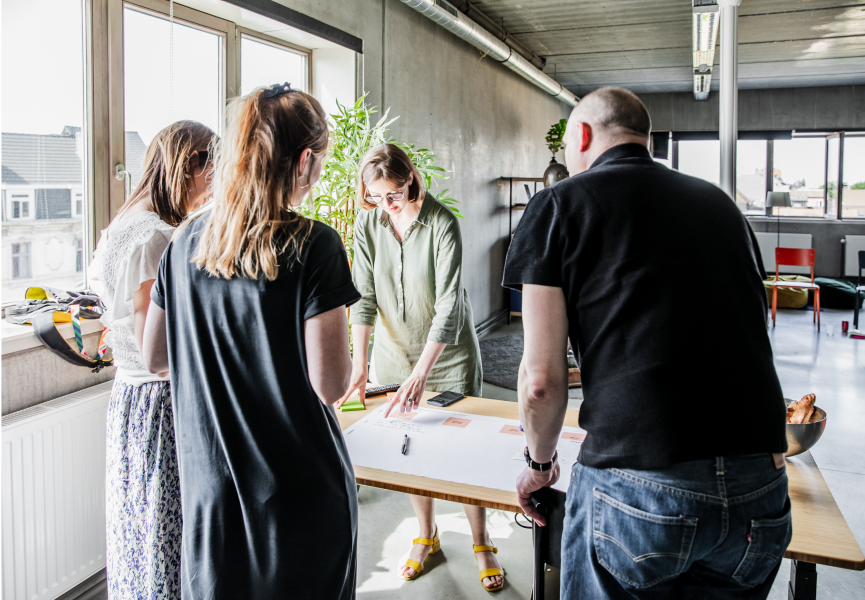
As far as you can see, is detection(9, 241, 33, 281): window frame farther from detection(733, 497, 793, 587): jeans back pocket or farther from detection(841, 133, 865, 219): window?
detection(841, 133, 865, 219): window

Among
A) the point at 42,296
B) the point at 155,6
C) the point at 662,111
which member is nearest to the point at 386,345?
the point at 42,296

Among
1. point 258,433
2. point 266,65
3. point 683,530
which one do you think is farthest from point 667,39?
point 258,433

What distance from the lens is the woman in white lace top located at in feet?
5.03

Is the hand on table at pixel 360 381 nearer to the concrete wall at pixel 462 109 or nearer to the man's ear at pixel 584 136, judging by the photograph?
the man's ear at pixel 584 136

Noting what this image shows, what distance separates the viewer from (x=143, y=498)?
1557 millimetres

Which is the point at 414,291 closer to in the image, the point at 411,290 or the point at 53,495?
the point at 411,290

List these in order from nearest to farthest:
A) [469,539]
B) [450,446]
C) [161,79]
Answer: [450,446], [469,539], [161,79]

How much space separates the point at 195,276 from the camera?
1219mm

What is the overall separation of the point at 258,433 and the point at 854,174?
1270 cm

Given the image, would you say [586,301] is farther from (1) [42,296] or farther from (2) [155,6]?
(2) [155,6]

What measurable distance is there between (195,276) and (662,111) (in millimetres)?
12085

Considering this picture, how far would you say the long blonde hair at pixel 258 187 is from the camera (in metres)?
1.16

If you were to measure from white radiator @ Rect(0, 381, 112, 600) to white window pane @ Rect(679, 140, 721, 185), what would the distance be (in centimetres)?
1180

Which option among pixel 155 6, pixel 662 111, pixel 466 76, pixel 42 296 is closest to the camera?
pixel 42 296
